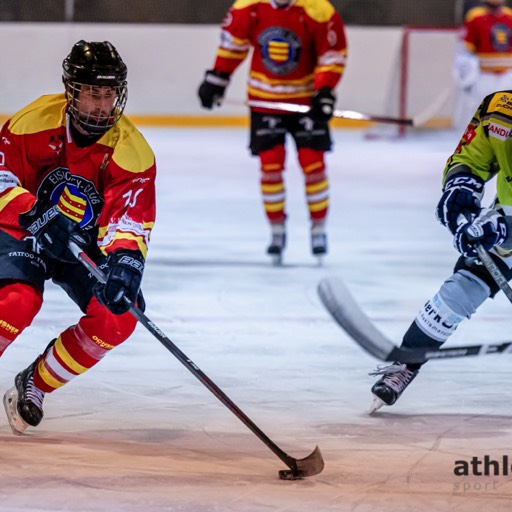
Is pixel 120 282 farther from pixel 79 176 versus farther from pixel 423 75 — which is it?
pixel 423 75

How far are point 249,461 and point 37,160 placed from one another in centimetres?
91

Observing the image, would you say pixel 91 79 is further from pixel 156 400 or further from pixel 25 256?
pixel 156 400

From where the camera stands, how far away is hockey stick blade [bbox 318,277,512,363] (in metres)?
3.02

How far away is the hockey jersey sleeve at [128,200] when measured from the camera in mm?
3092

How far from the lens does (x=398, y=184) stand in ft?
28.1

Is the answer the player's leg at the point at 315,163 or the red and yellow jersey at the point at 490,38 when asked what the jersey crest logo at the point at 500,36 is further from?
the player's leg at the point at 315,163

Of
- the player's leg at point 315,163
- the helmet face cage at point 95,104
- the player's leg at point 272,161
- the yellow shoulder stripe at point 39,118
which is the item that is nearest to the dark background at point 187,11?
the player's leg at point 272,161

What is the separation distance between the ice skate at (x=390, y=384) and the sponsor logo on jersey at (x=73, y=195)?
0.85 metres

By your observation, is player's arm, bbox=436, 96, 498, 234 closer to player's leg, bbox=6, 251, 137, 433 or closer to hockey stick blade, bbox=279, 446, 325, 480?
hockey stick blade, bbox=279, 446, 325, 480

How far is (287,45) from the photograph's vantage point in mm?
5875

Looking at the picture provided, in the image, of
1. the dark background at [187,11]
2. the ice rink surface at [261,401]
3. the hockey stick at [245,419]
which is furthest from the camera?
the dark background at [187,11]

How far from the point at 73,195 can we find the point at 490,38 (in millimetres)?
6936

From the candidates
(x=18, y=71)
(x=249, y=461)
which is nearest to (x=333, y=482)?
(x=249, y=461)

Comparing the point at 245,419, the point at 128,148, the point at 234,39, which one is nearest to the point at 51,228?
the point at 128,148
